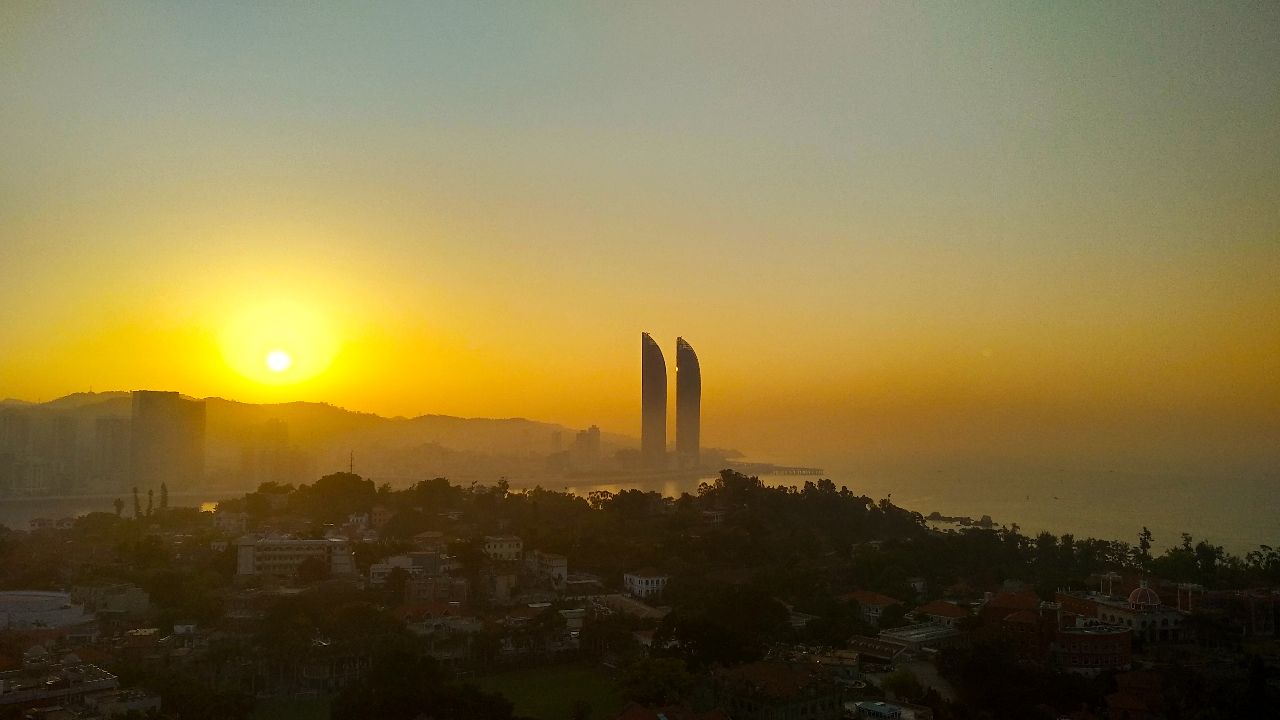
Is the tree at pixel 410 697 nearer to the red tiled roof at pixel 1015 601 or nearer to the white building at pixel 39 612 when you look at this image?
the white building at pixel 39 612

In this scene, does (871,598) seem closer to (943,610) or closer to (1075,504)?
(943,610)

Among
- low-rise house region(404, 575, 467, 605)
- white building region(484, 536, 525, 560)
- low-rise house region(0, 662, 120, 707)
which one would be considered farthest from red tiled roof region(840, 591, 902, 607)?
low-rise house region(0, 662, 120, 707)

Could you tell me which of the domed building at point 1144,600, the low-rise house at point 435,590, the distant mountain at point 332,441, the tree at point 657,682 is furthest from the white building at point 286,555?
the distant mountain at point 332,441

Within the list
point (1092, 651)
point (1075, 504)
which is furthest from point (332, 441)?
point (1092, 651)

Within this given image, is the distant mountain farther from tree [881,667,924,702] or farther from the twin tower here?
tree [881,667,924,702]

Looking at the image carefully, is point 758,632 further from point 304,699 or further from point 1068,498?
point 1068,498
